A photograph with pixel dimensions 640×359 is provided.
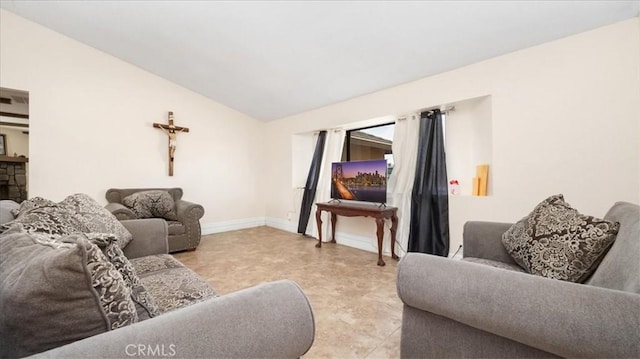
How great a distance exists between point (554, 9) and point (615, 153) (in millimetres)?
1159

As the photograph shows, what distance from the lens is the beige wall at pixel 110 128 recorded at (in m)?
3.16

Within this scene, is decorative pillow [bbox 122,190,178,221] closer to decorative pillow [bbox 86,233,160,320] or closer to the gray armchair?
the gray armchair

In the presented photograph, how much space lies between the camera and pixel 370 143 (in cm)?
392

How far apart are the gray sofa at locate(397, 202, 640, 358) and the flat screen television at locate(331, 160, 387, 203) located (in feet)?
6.79

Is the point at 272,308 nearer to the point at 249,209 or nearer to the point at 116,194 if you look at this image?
the point at 116,194

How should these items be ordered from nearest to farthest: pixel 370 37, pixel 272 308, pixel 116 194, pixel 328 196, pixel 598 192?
1. pixel 272 308
2. pixel 598 192
3. pixel 370 37
4. pixel 116 194
5. pixel 328 196

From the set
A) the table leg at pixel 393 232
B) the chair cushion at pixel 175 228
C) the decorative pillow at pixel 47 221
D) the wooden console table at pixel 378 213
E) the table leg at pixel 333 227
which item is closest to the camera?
the decorative pillow at pixel 47 221

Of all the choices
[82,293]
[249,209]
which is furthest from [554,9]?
[249,209]

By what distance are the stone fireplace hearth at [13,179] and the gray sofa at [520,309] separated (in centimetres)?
653

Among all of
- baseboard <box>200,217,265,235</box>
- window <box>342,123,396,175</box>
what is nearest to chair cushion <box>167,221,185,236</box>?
baseboard <box>200,217,265,235</box>

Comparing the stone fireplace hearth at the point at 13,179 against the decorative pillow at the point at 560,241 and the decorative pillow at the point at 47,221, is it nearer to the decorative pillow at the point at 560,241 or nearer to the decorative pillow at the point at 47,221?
the decorative pillow at the point at 47,221

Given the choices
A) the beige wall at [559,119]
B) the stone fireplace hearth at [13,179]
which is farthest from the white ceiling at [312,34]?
the stone fireplace hearth at [13,179]

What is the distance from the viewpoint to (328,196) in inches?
163

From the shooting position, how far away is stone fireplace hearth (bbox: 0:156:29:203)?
4461 mm
